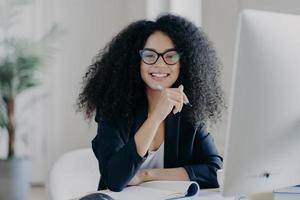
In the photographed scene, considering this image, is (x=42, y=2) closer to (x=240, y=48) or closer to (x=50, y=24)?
(x=50, y=24)

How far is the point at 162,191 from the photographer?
4.27 ft

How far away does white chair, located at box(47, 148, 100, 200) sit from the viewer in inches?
76.4

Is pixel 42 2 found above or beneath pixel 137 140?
above

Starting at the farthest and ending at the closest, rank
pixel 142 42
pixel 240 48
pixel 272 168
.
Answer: pixel 142 42
pixel 272 168
pixel 240 48

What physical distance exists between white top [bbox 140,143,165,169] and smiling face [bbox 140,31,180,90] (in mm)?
205

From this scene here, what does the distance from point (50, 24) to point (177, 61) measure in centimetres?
203

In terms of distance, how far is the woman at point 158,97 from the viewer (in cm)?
145

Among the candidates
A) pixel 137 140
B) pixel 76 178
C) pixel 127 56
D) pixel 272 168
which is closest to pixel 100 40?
pixel 76 178

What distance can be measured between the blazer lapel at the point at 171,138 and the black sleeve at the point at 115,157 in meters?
0.13

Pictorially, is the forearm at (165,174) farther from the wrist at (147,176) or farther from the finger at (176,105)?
the finger at (176,105)

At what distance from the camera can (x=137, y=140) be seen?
4.51 ft

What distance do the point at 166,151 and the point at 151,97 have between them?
17cm

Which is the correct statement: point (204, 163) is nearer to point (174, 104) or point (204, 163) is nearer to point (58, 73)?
point (174, 104)

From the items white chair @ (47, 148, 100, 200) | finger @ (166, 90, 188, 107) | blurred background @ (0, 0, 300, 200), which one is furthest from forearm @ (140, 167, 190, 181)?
blurred background @ (0, 0, 300, 200)
